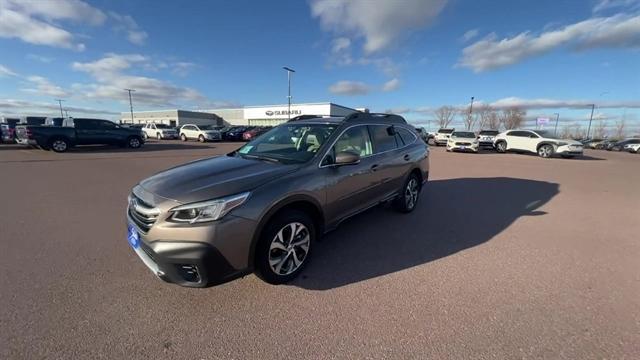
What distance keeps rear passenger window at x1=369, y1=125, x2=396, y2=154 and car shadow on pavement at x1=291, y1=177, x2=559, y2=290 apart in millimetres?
1063

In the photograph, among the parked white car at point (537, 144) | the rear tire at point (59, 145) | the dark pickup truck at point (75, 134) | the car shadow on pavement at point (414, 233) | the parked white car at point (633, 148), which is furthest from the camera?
the parked white car at point (633, 148)

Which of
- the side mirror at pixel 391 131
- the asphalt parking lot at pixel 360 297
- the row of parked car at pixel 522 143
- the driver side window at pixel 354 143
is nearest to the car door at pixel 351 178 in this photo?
the driver side window at pixel 354 143

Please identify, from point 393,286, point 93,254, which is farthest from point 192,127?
point 393,286

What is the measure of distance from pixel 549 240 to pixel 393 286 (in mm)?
2778

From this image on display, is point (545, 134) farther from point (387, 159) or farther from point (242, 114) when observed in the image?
point (242, 114)

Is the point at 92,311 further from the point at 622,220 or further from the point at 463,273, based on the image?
the point at 622,220

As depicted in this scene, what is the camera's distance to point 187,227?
92.2 inches

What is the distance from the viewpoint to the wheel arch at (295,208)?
Result: 258 cm

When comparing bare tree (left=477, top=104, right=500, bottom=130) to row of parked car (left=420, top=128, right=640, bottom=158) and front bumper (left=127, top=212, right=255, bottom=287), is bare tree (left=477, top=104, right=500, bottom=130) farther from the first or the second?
front bumper (left=127, top=212, right=255, bottom=287)

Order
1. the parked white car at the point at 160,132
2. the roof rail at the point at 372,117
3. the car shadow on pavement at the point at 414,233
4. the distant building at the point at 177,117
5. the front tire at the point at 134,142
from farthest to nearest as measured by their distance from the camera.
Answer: the distant building at the point at 177,117, the parked white car at the point at 160,132, the front tire at the point at 134,142, the roof rail at the point at 372,117, the car shadow on pavement at the point at 414,233

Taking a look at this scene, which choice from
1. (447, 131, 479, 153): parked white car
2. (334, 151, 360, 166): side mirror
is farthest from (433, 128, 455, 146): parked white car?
(334, 151, 360, 166): side mirror

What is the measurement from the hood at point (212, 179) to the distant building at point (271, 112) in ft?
194

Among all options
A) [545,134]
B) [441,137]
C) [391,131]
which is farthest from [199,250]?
[441,137]

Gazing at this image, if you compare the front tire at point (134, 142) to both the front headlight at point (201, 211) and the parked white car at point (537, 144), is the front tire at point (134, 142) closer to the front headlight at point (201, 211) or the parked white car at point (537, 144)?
the front headlight at point (201, 211)
